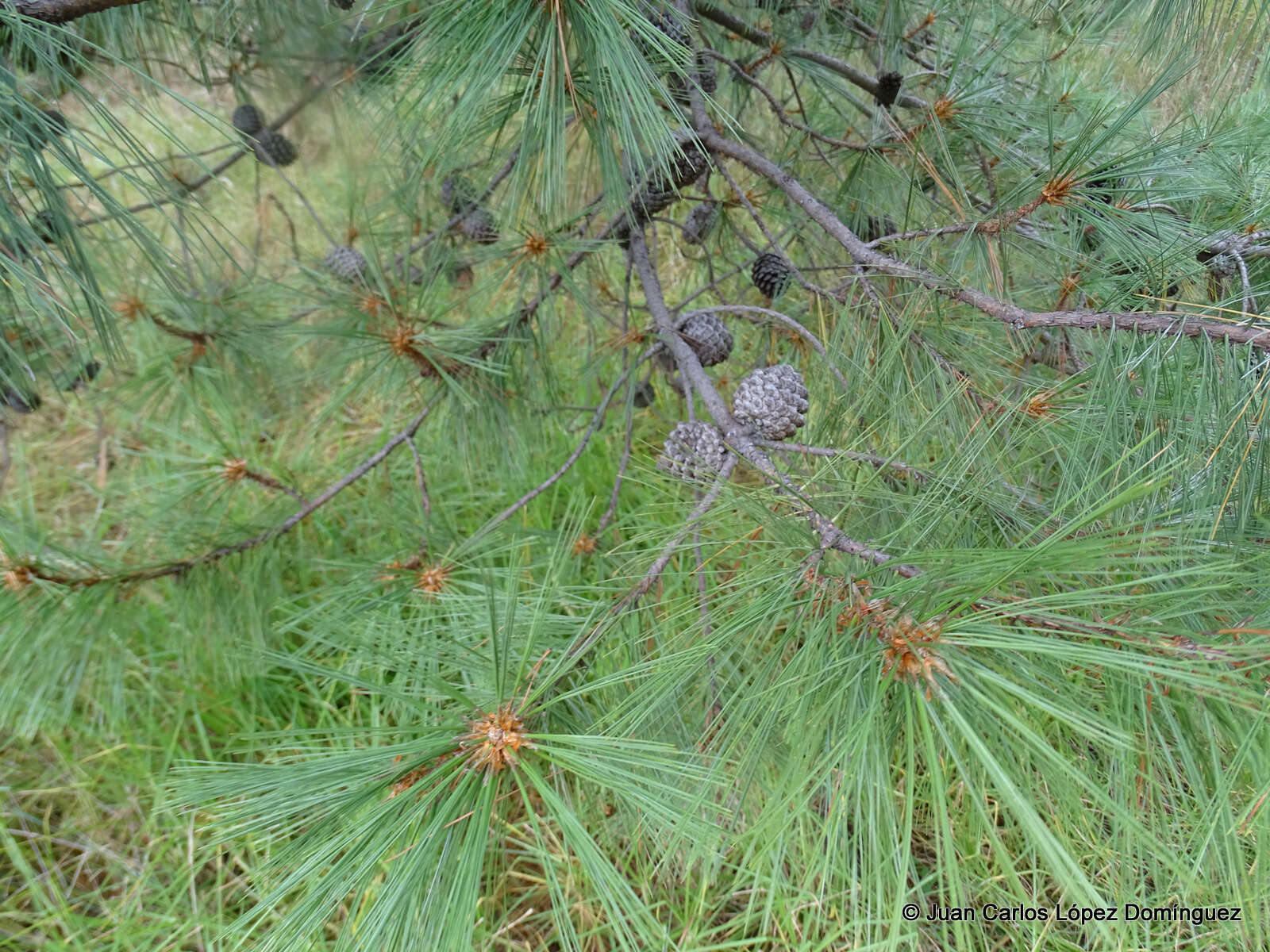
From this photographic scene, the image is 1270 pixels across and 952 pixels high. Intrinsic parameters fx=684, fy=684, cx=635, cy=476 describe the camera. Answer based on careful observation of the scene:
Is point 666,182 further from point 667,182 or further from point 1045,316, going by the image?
point 1045,316

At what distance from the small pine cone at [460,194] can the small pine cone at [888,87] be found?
489 mm

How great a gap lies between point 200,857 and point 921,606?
116 centimetres

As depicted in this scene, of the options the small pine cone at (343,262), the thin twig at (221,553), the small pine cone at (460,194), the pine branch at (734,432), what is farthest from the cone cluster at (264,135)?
the pine branch at (734,432)

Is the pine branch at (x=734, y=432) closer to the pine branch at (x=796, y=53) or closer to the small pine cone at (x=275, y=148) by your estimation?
the pine branch at (x=796, y=53)

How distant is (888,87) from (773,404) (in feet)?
1.53

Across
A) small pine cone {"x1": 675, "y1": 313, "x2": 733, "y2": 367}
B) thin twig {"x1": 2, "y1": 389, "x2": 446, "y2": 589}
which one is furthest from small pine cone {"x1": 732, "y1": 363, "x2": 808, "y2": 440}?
thin twig {"x1": 2, "y1": 389, "x2": 446, "y2": 589}

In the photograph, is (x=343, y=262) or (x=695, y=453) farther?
(x=343, y=262)

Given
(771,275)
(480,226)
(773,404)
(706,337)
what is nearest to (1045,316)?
(773,404)

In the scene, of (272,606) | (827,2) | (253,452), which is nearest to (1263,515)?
(827,2)

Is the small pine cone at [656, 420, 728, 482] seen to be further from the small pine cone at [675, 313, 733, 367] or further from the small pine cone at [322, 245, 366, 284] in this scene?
the small pine cone at [322, 245, 366, 284]

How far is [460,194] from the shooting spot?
91 cm

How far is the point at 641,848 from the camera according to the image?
104cm

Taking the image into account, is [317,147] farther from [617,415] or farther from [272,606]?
[272,606]

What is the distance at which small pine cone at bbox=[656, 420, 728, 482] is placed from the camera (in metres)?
0.52
